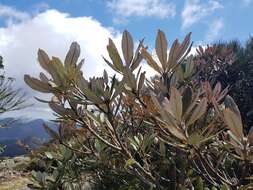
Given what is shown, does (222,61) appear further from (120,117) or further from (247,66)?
(120,117)

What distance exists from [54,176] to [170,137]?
36.4 inches

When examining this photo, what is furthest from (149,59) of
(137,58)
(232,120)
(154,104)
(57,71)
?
(232,120)

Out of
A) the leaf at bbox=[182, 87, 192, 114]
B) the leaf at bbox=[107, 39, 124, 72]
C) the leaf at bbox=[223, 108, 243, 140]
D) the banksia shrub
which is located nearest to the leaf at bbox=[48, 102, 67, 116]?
the banksia shrub

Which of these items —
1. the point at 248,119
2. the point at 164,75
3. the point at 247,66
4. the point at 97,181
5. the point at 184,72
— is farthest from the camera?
the point at 247,66

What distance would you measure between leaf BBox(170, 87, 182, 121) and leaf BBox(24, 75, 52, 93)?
549 millimetres

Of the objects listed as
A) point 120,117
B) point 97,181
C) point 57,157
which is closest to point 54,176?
point 57,157

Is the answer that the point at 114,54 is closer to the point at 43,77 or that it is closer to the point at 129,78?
the point at 129,78

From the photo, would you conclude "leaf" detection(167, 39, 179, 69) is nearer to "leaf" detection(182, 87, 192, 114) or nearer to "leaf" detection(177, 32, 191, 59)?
"leaf" detection(177, 32, 191, 59)

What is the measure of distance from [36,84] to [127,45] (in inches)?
13.6

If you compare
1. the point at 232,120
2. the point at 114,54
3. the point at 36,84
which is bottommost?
the point at 232,120

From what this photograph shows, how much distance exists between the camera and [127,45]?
154cm

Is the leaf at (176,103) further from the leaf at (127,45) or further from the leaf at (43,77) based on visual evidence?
the leaf at (43,77)

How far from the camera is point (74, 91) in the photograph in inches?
61.6

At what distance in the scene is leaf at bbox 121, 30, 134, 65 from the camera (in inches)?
60.4
